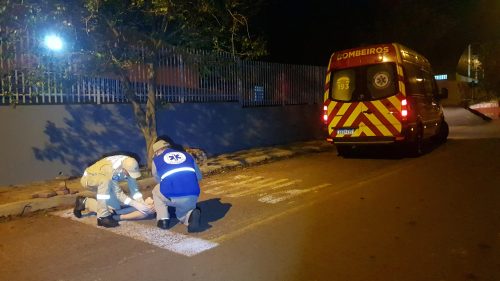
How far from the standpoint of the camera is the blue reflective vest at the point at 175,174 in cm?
559

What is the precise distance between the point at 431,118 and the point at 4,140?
9.55 meters

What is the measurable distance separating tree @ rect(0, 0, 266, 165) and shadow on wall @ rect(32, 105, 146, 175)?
536 mm

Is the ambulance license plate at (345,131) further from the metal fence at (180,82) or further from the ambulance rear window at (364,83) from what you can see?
the metal fence at (180,82)

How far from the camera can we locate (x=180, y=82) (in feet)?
38.5

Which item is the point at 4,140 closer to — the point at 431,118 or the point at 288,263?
the point at 288,263

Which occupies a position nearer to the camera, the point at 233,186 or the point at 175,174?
the point at 175,174

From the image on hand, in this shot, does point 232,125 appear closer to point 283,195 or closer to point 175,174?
point 283,195

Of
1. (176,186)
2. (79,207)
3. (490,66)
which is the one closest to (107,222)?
(79,207)

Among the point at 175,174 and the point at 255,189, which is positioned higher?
the point at 175,174

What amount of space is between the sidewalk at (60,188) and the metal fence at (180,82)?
5.05 feet

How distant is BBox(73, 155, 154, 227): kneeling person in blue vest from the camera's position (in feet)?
19.2

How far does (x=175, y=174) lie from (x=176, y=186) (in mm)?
140

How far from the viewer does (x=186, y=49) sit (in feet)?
35.3

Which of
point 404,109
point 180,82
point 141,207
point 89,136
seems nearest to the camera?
point 141,207
